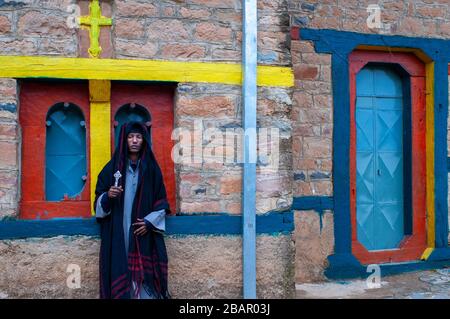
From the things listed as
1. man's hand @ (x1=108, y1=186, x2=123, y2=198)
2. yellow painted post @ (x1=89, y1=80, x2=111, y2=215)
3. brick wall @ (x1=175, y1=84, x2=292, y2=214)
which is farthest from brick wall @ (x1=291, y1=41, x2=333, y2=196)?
man's hand @ (x1=108, y1=186, x2=123, y2=198)

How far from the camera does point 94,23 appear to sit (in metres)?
4.04

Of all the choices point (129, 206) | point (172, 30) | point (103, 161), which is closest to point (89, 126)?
point (103, 161)

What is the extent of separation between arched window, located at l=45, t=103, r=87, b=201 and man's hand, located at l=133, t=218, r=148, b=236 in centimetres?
64

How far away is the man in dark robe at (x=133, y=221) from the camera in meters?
3.80

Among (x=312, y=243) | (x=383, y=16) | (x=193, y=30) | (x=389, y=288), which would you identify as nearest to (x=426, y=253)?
(x=389, y=288)

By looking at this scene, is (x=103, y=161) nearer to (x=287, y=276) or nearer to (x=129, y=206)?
(x=129, y=206)

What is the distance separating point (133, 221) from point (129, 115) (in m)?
0.94

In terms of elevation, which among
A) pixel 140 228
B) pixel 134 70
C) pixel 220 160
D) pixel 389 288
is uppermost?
pixel 134 70

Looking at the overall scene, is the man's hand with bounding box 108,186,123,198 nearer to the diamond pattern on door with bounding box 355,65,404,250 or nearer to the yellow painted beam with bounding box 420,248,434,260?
the diamond pattern on door with bounding box 355,65,404,250

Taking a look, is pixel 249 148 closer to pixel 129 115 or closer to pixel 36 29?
pixel 129 115

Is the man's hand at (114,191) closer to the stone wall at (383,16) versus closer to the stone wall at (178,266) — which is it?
the stone wall at (178,266)

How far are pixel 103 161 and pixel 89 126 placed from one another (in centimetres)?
31

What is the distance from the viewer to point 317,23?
552cm

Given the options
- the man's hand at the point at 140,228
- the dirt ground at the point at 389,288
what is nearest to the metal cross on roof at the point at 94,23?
the man's hand at the point at 140,228
